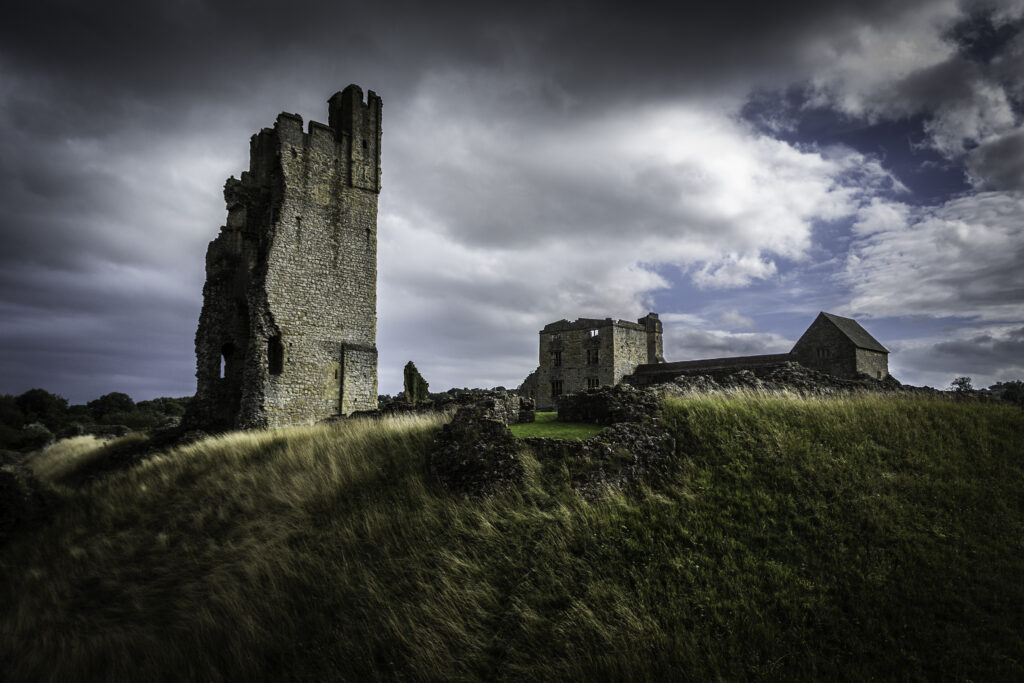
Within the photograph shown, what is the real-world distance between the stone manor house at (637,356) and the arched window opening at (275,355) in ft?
66.8

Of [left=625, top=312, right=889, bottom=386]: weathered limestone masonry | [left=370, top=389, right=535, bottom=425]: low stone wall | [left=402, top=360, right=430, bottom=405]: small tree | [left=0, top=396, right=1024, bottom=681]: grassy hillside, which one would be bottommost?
[left=0, top=396, right=1024, bottom=681]: grassy hillside

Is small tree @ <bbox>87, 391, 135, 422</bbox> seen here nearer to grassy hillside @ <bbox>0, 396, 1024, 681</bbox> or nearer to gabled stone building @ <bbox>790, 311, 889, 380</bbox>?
grassy hillside @ <bbox>0, 396, 1024, 681</bbox>

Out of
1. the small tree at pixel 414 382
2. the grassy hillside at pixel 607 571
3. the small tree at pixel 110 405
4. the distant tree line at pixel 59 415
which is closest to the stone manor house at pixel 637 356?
the small tree at pixel 414 382

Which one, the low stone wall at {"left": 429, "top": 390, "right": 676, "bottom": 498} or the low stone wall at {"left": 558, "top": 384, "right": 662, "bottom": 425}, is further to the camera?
the low stone wall at {"left": 558, "top": 384, "right": 662, "bottom": 425}

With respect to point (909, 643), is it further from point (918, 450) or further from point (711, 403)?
point (711, 403)

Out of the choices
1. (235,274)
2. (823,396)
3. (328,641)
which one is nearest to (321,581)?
(328,641)

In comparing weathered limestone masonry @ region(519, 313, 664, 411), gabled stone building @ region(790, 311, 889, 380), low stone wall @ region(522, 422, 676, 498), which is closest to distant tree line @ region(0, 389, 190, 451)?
weathered limestone masonry @ region(519, 313, 664, 411)

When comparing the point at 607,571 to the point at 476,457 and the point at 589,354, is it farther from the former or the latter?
the point at 589,354

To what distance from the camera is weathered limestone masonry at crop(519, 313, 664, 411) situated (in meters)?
44.9

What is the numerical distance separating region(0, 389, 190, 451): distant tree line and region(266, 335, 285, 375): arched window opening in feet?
53.1

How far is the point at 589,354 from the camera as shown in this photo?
45750mm

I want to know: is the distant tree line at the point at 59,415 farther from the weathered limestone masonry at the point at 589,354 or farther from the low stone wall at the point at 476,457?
the low stone wall at the point at 476,457

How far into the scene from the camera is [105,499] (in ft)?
43.8

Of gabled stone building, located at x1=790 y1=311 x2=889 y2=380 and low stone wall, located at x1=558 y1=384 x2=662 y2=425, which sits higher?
gabled stone building, located at x1=790 y1=311 x2=889 y2=380
